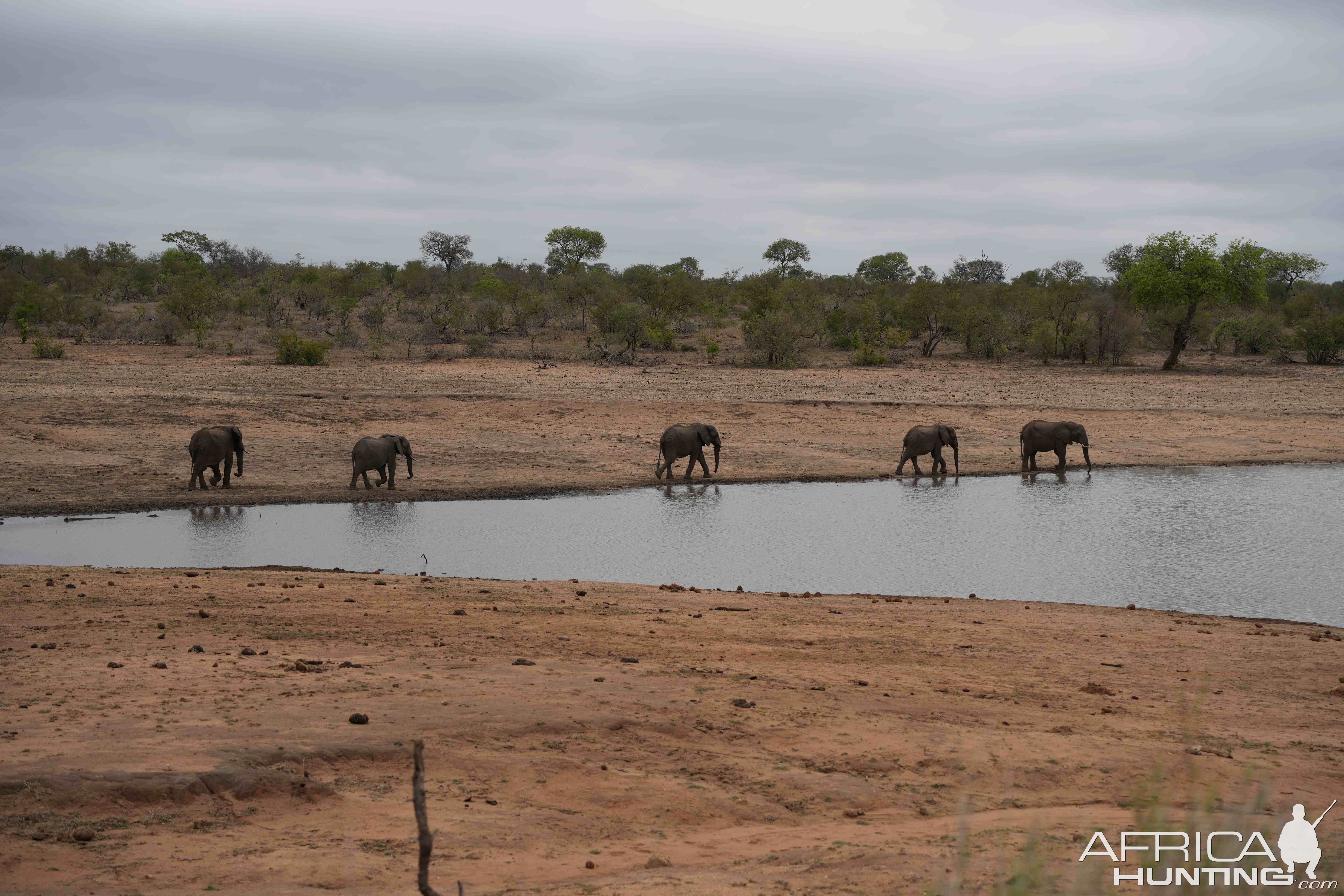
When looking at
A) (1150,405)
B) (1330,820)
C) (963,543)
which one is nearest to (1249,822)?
(1330,820)

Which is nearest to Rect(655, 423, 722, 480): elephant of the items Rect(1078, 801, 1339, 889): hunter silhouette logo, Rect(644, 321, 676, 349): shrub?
Rect(1078, 801, 1339, 889): hunter silhouette logo

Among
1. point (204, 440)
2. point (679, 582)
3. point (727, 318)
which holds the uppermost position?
point (727, 318)

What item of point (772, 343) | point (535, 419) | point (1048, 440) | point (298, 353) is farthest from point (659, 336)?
point (1048, 440)

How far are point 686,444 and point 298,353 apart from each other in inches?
682

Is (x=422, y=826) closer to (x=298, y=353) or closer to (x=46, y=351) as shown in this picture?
(x=298, y=353)

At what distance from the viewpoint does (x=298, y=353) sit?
3441 cm

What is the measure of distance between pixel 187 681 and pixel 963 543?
11.5 metres

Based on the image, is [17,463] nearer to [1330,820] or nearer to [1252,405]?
[1330,820]

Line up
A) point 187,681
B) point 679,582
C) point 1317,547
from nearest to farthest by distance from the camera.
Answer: point 187,681 → point 679,582 → point 1317,547

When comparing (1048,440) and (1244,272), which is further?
(1244,272)

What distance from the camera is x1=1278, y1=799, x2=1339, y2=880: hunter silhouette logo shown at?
3.16m

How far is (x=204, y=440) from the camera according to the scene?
1855cm

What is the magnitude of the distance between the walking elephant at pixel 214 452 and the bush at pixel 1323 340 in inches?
1530

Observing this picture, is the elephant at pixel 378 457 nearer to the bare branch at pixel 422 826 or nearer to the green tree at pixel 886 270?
the bare branch at pixel 422 826
